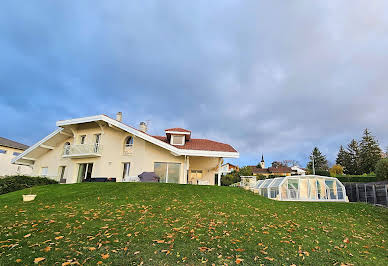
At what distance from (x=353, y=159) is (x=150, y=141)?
181 feet

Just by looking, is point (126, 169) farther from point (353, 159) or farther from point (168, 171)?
point (353, 159)

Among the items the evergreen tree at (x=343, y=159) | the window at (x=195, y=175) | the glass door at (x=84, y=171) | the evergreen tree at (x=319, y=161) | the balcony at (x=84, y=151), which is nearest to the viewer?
the balcony at (x=84, y=151)

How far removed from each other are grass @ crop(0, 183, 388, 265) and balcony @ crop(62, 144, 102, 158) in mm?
10328

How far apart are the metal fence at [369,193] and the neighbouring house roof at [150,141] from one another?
1070 centimetres

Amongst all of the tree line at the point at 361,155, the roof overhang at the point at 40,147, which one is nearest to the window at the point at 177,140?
the roof overhang at the point at 40,147

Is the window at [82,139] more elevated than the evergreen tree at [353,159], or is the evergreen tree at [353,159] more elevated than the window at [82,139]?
the evergreen tree at [353,159]

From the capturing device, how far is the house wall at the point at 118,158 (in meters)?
19.8

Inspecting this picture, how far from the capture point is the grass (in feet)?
15.7

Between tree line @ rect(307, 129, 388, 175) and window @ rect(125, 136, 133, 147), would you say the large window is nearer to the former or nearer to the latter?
window @ rect(125, 136, 133, 147)

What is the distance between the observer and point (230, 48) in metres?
17.5

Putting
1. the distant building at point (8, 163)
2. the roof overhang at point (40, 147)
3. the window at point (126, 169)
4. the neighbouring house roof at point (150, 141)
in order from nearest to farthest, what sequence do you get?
the neighbouring house roof at point (150, 141) → the window at point (126, 169) → the roof overhang at point (40, 147) → the distant building at point (8, 163)

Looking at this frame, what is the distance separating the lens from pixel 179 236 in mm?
6129

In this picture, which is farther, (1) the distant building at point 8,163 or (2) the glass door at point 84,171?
(1) the distant building at point 8,163

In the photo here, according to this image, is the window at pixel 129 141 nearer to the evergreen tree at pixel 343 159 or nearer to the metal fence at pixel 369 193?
the metal fence at pixel 369 193
